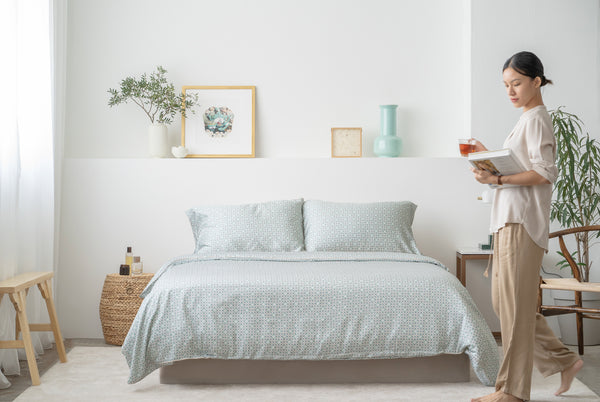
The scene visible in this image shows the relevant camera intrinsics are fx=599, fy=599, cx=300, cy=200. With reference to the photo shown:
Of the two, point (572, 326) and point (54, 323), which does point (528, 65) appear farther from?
point (54, 323)

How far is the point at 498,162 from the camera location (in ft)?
7.85

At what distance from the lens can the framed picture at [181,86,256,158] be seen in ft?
14.6

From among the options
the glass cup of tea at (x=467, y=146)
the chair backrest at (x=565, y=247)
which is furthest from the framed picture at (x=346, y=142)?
the glass cup of tea at (x=467, y=146)

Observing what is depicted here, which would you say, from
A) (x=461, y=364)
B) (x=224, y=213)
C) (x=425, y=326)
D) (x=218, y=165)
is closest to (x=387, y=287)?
(x=425, y=326)

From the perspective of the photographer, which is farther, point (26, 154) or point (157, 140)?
point (157, 140)

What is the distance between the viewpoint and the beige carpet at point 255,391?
9.09ft

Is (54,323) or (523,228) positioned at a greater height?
(523,228)

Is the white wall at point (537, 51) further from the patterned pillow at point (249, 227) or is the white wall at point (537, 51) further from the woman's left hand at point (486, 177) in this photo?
the woman's left hand at point (486, 177)

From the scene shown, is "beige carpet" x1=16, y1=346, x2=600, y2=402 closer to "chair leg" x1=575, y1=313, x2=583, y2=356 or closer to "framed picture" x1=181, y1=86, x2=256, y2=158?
"chair leg" x1=575, y1=313, x2=583, y2=356

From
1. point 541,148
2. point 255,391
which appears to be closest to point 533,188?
point 541,148

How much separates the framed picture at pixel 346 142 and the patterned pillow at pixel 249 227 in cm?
66

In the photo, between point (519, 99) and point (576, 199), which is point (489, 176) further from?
point (576, 199)

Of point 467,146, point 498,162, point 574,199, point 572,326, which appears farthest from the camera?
point 574,199

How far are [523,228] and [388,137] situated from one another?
1.97 metres
